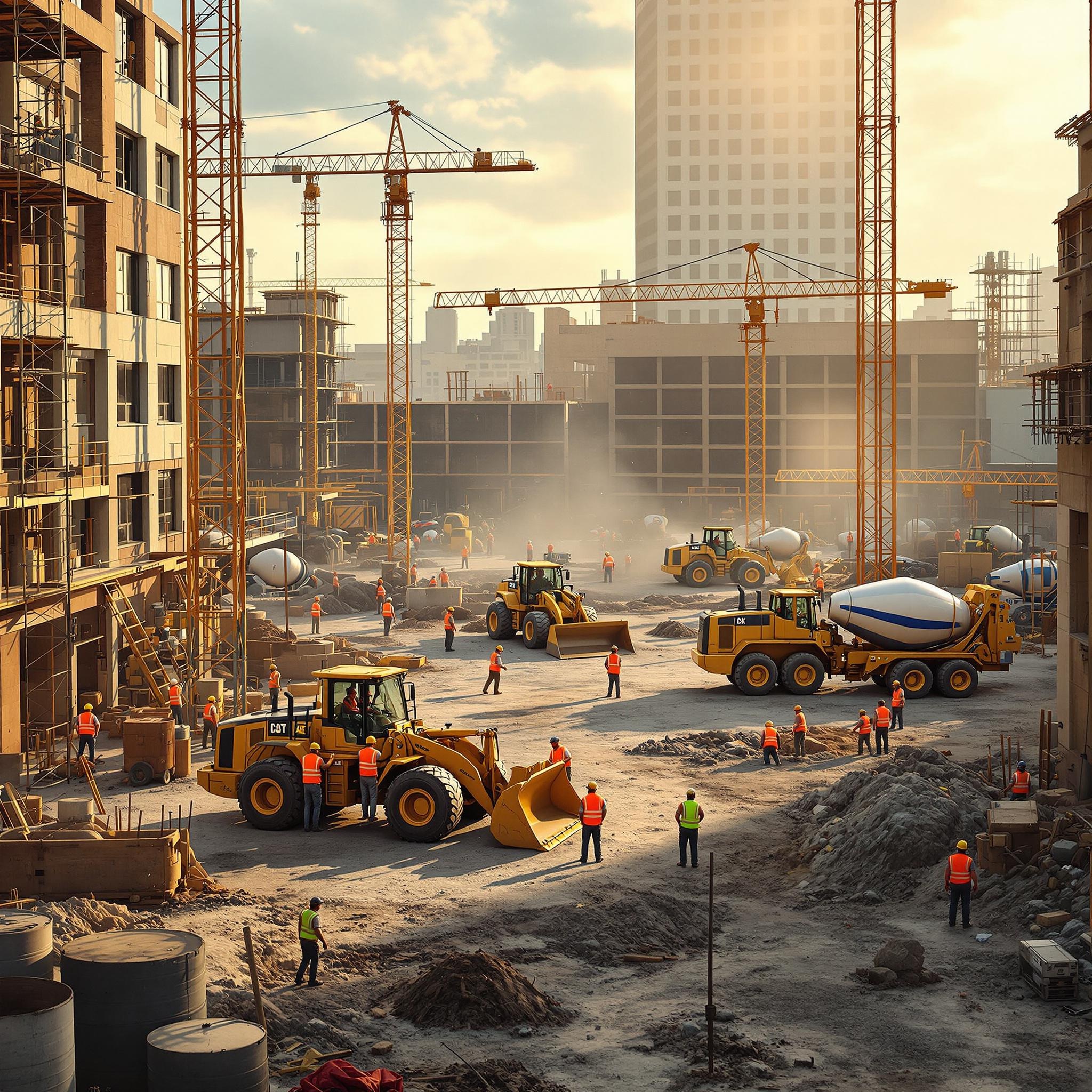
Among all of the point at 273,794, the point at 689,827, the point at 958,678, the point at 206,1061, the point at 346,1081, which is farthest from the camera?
the point at 958,678

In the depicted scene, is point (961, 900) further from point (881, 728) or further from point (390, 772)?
point (881, 728)

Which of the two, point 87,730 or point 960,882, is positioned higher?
point 87,730

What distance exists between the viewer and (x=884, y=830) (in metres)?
20.8

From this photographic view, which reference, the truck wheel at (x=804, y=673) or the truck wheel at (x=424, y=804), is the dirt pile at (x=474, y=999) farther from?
the truck wheel at (x=804, y=673)

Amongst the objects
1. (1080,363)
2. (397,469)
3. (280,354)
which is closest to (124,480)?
(1080,363)

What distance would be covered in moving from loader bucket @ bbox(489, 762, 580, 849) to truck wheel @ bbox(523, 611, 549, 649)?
1984 centimetres

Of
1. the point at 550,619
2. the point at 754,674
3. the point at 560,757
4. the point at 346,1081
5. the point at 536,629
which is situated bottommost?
the point at 346,1081

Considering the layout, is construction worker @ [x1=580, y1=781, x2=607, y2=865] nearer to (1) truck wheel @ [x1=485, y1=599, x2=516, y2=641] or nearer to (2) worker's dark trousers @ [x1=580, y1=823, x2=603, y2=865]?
(2) worker's dark trousers @ [x1=580, y1=823, x2=603, y2=865]

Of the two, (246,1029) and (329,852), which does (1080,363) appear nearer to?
(329,852)

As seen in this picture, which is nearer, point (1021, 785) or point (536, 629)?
point (1021, 785)

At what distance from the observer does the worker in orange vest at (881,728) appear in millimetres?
28281

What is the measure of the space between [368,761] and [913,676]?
18.0 m

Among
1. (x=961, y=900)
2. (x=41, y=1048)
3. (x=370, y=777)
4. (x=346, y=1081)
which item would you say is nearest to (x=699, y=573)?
(x=370, y=777)

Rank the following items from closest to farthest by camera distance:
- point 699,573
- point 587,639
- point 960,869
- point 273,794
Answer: point 960,869 → point 273,794 → point 587,639 → point 699,573
